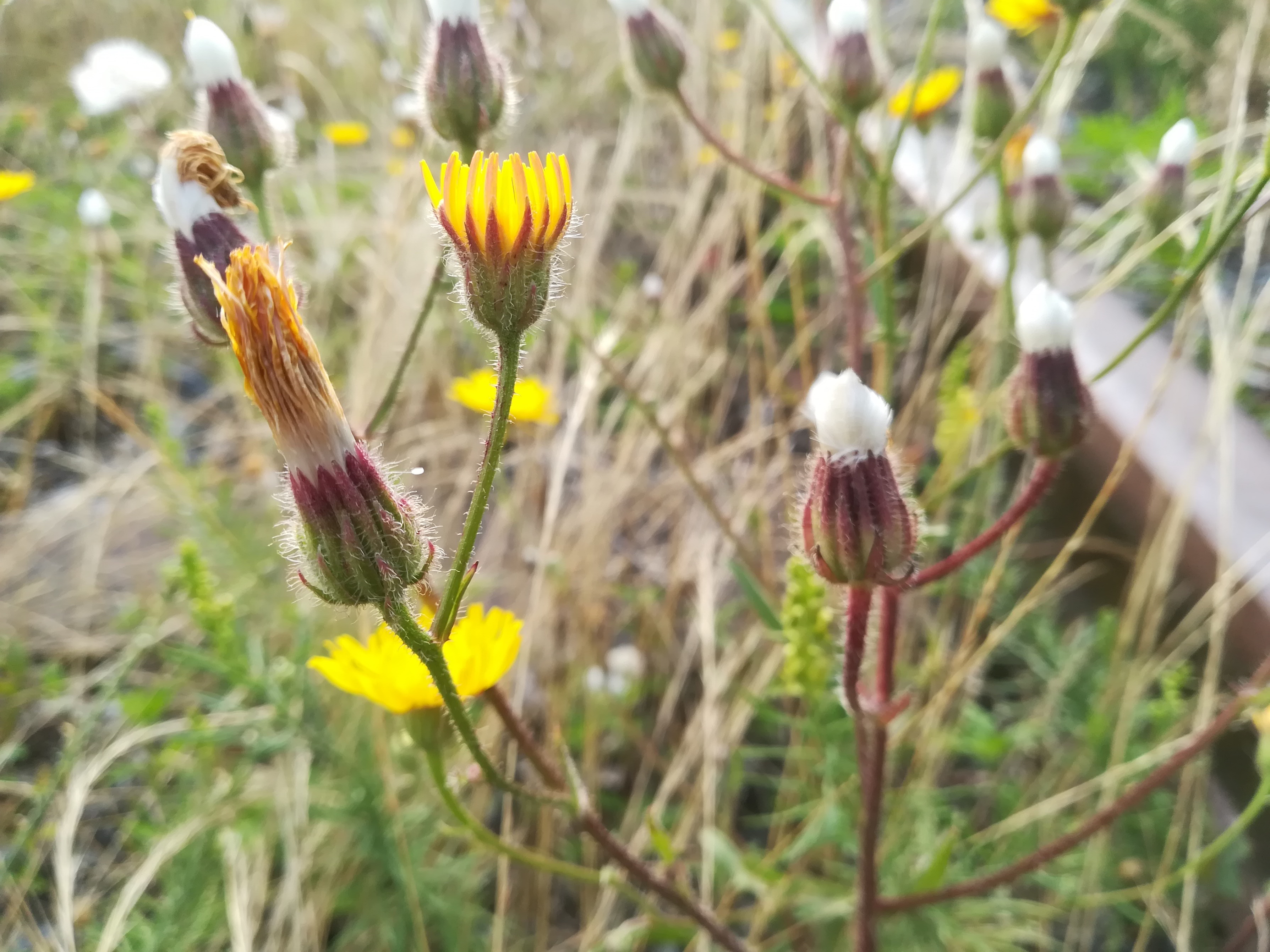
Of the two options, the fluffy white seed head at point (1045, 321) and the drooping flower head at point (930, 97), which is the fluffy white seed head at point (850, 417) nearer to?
the fluffy white seed head at point (1045, 321)

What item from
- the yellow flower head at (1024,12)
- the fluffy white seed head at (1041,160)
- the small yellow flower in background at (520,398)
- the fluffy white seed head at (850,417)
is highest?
the yellow flower head at (1024,12)

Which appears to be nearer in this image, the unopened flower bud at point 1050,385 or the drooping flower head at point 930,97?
the unopened flower bud at point 1050,385

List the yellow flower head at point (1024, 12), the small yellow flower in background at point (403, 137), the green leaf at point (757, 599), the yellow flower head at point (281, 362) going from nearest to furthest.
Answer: the yellow flower head at point (281, 362) < the green leaf at point (757, 599) < the yellow flower head at point (1024, 12) < the small yellow flower in background at point (403, 137)

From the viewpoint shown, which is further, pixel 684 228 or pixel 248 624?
pixel 684 228

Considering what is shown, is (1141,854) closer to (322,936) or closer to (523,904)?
(523,904)

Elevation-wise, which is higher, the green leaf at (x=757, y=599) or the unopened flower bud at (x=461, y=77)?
the unopened flower bud at (x=461, y=77)

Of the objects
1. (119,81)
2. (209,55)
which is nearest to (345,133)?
(119,81)

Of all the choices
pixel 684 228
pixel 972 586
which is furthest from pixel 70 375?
pixel 972 586

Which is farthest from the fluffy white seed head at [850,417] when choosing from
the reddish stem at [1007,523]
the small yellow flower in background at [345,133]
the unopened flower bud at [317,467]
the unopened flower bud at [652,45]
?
the small yellow flower in background at [345,133]
